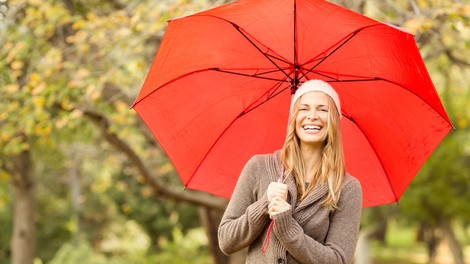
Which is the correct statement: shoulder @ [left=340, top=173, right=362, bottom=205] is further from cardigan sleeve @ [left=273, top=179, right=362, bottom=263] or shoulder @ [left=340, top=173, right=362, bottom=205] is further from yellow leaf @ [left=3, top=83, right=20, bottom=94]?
yellow leaf @ [left=3, top=83, right=20, bottom=94]

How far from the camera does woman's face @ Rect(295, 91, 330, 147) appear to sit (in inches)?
120

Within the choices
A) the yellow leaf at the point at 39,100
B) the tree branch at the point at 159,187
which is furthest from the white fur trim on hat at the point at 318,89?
the tree branch at the point at 159,187

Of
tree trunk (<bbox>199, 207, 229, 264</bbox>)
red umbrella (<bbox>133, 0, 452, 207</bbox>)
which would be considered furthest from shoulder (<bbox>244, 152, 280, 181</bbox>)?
tree trunk (<bbox>199, 207, 229, 264</bbox>)

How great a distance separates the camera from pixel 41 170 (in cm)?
2156

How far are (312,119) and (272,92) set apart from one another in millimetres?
879

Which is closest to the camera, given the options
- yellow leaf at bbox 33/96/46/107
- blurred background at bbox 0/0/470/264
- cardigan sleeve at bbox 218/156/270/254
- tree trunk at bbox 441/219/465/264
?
cardigan sleeve at bbox 218/156/270/254

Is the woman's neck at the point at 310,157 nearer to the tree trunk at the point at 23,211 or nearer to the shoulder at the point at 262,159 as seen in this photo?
the shoulder at the point at 262,159

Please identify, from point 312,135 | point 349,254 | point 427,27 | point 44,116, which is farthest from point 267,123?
point 44,116

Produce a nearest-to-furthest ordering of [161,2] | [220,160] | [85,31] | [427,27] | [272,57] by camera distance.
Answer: [272,57] → [220,160] → [427,27] → [161,2] → [85,31]

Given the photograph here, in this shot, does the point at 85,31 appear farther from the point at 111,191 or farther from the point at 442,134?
the point at 111,191

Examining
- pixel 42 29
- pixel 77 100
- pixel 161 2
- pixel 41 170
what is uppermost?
pixel 161 2

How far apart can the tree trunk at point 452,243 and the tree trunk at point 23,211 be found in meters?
11.2

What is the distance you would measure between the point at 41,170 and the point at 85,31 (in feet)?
47.8

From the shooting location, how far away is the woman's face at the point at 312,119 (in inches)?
120
